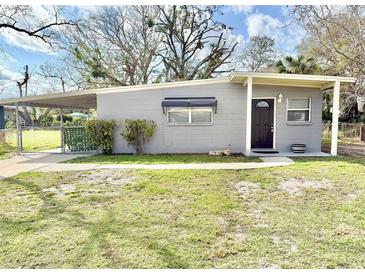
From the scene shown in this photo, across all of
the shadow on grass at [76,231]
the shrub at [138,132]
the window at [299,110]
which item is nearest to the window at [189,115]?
the shrub at [138,132]

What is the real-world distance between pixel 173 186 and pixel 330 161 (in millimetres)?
5433

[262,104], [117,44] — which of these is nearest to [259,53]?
[117,44]

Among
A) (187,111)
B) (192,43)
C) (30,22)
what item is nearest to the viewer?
(187,111)

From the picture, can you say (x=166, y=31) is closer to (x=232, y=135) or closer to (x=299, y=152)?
(x=232, y=135)

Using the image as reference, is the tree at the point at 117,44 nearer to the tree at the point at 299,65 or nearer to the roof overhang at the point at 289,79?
the tree at the point at 299,65

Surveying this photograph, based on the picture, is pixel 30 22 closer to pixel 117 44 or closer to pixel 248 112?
pixel 117 44

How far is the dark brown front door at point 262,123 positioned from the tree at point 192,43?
42.1ft

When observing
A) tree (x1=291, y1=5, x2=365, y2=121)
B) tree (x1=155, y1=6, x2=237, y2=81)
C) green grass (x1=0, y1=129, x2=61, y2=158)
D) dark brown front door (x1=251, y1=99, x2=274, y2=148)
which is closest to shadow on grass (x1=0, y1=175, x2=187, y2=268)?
dark brown front door (x1=251, y1=99, x2=274, y2=148)

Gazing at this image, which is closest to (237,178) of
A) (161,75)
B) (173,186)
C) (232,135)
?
(173,186)

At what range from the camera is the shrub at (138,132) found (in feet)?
32.3

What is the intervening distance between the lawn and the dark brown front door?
4.29 metres

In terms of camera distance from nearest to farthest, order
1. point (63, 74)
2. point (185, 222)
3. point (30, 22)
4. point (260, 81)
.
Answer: point (185, 222) → point (260, 81) → point (30, 22) → point (63, 74)

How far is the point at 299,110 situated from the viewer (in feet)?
32.6

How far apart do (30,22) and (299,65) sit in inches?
626
